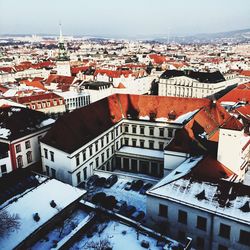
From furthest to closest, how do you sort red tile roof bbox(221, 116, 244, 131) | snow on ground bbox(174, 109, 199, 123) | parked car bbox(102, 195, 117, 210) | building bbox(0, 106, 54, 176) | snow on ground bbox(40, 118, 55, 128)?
snow on ground bbox(174, 109, 199, 123) → snow on ground bbox(40, 118, 55, 128) → building bbox(0, 106, 54, 176) → parked car bbox(102, 195, 117, 210) → red tile roof bbox(221, 116, 244, 131)

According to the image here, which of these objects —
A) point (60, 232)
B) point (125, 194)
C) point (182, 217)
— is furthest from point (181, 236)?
point (60, 232)

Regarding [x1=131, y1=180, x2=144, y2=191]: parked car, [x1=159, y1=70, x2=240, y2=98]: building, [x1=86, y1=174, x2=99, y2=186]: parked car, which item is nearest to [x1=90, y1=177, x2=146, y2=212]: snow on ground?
[x1=131, y1=180, x2=144, y2=191]: parked car

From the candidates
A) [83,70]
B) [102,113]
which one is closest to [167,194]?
[102,113]

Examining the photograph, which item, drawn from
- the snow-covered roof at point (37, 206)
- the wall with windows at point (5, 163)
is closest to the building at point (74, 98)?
the wall with windows at point (5, 163)

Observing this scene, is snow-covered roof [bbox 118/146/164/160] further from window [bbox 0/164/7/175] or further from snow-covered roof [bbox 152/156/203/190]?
window [bbox 0/164/7/175]

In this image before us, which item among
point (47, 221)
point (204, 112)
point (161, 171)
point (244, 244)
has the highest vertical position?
point (204, 112)

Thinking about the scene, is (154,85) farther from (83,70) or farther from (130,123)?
(130,123)

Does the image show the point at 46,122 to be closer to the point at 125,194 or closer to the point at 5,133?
Answer: the point at 5,133
